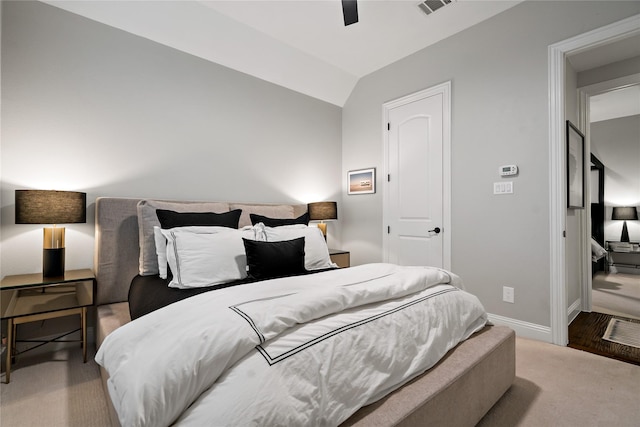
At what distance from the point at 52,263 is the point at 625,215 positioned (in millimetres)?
7881

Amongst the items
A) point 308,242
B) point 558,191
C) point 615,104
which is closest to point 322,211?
point 308,242

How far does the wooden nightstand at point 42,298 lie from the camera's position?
72.7 inches

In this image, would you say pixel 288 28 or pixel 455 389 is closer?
pixel 455 389

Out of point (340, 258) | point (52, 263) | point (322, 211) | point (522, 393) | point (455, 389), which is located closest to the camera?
point (455, 389)

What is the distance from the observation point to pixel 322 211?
12.1 ft

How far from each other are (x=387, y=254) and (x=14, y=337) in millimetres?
3377

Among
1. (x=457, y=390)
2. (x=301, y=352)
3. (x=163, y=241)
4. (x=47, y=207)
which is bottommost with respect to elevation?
(x=457, y=390)

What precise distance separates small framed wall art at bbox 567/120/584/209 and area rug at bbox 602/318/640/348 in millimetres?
1146

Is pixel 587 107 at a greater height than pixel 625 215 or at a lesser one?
greater

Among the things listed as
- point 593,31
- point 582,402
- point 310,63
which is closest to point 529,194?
point 593,31

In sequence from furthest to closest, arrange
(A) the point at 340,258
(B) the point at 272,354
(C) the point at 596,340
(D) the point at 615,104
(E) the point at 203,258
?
(D) the point at 615,104 → (A) the point at 340,258 → (C) the point at 596,340 → (E) the point at 203,258 → (B) the point at 272,354

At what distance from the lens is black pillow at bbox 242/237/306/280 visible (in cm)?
197

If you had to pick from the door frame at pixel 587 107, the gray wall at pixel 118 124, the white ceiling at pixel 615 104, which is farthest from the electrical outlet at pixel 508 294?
the white ceiling at pixel 615 104

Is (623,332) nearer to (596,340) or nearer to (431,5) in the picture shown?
(596,340)
